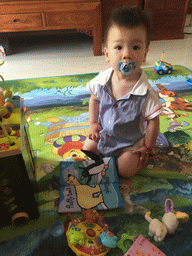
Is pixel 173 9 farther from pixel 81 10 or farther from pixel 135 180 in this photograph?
pixel 135 180

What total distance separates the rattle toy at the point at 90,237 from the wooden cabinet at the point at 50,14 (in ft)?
5.50

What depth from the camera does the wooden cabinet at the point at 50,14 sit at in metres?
1.83

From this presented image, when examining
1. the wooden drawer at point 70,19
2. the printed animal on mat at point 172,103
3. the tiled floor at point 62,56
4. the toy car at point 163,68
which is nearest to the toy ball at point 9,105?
the printed animal on mat at point 172,103

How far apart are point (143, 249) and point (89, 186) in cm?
26

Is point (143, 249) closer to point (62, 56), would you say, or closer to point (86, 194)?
point (86, 194)

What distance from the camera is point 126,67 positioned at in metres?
0.69

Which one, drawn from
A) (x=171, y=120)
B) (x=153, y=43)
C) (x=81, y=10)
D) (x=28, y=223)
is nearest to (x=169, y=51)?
(x=153, y=43)

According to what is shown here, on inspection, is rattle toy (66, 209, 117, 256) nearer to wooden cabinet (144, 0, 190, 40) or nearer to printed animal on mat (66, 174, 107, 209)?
printed animal on mat (66, 174, 107, 209)

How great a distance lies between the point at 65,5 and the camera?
6.04 feet

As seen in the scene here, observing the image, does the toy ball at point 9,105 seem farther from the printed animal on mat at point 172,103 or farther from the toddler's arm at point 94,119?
the printed animal on mat at point 172,103

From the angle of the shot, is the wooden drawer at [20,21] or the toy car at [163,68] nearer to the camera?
the toy car at [163,68]

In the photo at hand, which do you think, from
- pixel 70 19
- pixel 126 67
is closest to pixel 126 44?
pixel 126 67

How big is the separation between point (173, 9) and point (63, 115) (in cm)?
181

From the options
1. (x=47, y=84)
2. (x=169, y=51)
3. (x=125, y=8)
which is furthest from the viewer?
(x=169, y=51)
